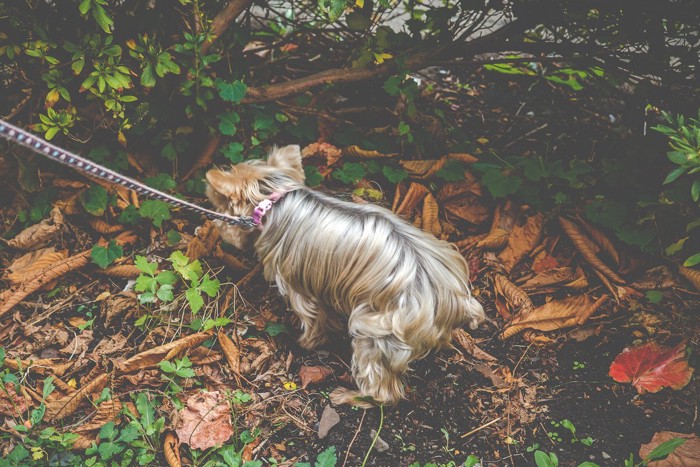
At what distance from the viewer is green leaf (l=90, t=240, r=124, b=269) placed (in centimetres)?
353

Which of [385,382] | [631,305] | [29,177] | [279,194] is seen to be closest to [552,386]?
[631,305]

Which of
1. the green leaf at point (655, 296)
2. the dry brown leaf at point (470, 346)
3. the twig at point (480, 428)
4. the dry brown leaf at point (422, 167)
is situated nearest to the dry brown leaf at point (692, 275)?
the green leaf at point (655, 296)

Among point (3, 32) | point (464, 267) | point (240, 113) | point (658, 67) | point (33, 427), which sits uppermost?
point (658, 67)

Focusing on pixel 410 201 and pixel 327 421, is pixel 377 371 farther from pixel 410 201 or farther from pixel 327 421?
pixel 410 201

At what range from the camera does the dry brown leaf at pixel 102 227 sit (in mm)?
3814

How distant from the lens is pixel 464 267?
3.21 m

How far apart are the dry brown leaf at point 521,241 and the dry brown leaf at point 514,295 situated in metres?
0.11

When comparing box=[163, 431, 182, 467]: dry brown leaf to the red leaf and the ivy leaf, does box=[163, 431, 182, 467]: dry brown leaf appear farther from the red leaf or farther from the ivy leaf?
the red leaf

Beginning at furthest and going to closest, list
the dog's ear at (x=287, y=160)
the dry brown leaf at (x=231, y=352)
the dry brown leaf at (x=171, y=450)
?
1. the dog's ear at (x=287, y=160)
2. the dry brown leaf at (x=231, y=352)
3. the dry brown leaf at (x=171, y=450)

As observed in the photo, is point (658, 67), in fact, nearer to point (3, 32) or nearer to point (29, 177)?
point (3, 32)

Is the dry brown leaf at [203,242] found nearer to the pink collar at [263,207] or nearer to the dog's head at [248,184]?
the dog's head at [248,184]

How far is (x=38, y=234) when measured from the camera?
143 inches

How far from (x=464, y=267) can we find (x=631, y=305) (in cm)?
120

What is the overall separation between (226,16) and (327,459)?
288 centimetres
